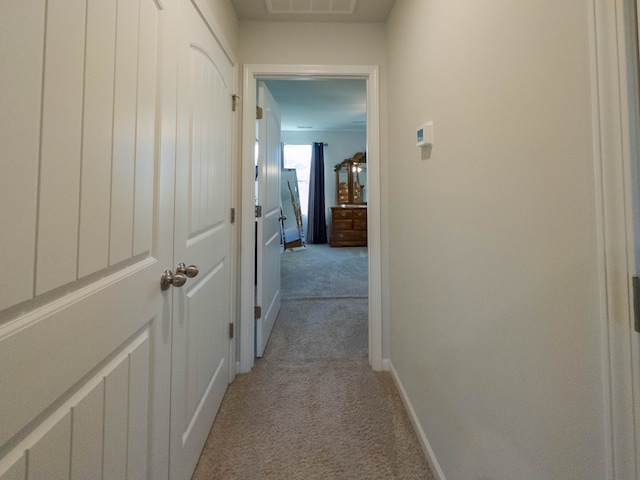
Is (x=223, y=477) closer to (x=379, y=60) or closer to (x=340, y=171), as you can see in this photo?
(x=379, y=60)

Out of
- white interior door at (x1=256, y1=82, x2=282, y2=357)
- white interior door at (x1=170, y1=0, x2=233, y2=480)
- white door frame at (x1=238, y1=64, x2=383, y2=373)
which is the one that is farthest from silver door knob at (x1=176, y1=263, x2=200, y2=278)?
white interior door at (x1=256, y1=82, x2=282, y2=357)

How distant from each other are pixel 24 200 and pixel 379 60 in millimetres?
2017

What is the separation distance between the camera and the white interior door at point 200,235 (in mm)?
1067

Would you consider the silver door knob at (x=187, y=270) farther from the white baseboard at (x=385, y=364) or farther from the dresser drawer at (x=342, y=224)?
the dresser drawer at (x=342, y=224)

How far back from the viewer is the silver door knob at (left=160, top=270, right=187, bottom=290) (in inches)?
37.0

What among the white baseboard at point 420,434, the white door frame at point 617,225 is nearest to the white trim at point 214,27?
the white door frame at point 617,225

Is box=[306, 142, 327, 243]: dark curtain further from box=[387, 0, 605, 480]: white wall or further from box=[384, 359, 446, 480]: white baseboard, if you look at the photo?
box=[387, 0, 605, 480]: white wall

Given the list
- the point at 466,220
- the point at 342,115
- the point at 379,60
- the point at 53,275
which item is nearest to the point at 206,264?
the point at 53,275

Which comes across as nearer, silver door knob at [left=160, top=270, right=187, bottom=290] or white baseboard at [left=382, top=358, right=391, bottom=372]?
silver door knob at [left=160, top=270, right=187, bottom=290]

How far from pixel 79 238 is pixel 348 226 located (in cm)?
555

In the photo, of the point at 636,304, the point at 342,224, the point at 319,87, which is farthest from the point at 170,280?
the point at 342,224

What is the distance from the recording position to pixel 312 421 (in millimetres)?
1494

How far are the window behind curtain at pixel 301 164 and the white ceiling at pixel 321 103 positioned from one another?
48 cm

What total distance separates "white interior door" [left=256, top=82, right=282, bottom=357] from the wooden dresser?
3530 millimetres
